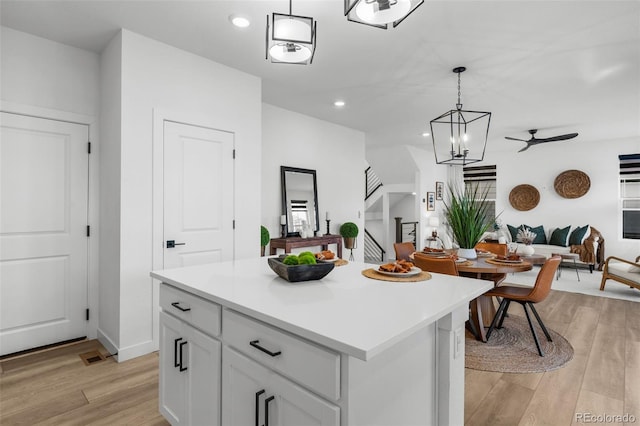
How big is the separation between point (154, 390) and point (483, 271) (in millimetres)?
2735

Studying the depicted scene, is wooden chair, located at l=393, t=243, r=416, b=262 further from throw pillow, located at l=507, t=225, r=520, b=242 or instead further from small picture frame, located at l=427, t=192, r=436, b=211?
throw pillow, located at l=507, t=225, r=520, b=242

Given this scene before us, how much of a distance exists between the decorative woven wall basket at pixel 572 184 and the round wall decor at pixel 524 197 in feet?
1.48

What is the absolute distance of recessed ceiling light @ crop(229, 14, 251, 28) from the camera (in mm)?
2568

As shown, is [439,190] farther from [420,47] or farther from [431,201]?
[420,47]

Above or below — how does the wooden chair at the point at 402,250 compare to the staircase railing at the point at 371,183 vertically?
below

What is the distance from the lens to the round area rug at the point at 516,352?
2686 mm

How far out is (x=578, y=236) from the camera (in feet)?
22.7

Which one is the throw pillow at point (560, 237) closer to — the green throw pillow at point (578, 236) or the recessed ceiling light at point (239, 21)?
the green throw pillow at point (578, 236)

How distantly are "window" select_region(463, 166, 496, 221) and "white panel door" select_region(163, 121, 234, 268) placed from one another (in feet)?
23.4

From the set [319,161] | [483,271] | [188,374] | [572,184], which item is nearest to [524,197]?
[572,184]

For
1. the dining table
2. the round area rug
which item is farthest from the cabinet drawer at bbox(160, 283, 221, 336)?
the dining table

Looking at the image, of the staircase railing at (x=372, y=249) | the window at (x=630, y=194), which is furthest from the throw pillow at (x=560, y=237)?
the staircase railing at (x=372, y=249)

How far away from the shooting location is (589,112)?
5062mm

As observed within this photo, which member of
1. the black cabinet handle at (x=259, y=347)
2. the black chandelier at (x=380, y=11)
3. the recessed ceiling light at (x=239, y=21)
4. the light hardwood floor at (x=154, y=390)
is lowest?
the light hardwood floor at (x=154, y=390)
